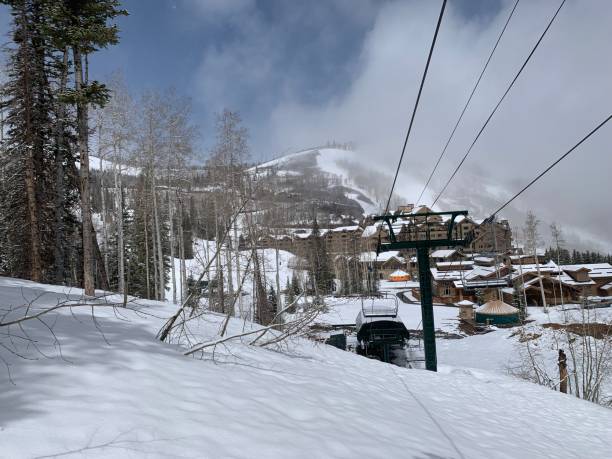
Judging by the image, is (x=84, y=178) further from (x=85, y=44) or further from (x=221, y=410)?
(x=221, y=410)

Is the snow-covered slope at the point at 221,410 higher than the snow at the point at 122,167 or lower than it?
lower

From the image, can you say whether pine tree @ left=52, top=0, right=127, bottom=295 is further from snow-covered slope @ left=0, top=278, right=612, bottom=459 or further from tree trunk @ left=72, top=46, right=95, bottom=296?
snow-covered slope @ left=0, top=278, right=612, bottom=459

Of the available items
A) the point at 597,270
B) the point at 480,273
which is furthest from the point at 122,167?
the point at 597,270

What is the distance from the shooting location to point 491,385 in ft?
35.4

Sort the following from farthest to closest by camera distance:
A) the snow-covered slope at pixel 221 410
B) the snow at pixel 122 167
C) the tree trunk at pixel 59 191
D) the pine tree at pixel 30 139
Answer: the snow at pixel 122 167 → the tree trunk at pixel 59 191 → the pine tree at pixel 30 139 → the snow-covered slope at pixel 221 410

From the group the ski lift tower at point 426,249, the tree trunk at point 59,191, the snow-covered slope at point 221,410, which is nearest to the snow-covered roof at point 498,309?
the ski lift tower at point 426,249

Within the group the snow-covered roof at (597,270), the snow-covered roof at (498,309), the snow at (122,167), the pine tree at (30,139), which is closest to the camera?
the pine tree at (30,139)

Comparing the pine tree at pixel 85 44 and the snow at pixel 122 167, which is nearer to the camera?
the pine tree at pixel 85 44

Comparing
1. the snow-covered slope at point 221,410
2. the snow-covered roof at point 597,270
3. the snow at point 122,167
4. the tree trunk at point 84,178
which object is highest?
the snow at point 122,167

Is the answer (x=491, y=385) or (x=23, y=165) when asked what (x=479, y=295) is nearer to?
(x=491, y=385)

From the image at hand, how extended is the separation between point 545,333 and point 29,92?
101ft

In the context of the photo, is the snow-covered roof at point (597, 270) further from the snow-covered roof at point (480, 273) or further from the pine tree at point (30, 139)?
the pine tree at point (30, 139)

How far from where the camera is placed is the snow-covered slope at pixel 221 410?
307 cm

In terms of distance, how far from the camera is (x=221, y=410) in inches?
157
